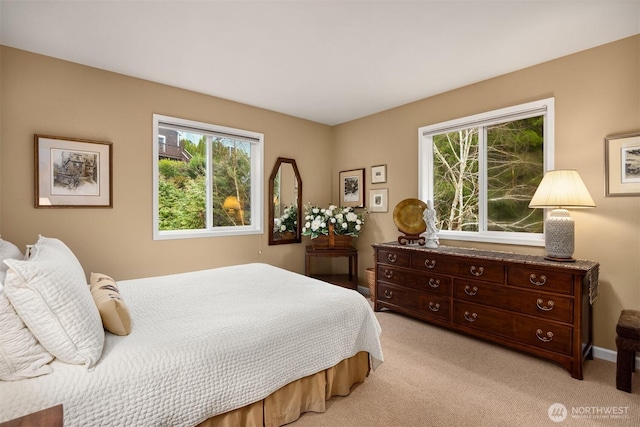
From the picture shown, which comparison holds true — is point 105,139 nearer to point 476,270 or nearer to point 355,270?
point 355,270

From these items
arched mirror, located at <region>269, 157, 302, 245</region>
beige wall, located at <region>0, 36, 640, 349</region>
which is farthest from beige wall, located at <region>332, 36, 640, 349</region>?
arched mirror, located at <region>269, 157, 302, 245</region>

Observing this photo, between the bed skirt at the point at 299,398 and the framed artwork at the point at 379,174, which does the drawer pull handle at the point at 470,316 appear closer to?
the bed skirt at the point at 299,398

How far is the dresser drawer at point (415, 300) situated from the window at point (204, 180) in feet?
5.93

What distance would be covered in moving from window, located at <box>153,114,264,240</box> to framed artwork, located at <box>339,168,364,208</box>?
1.33m

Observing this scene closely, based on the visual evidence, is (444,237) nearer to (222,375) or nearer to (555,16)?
(555,16)

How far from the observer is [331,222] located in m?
4.17

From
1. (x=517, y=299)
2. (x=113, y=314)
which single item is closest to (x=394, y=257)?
(x=517, y=299)

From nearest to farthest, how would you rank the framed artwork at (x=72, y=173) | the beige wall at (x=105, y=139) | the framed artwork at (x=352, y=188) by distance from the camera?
1. the beige wall at (x=105, y=139)
2. the framed artwork at (x=72, y=173)
3. the framed artwork at (x=352, y=188)

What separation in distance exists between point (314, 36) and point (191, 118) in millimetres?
1825

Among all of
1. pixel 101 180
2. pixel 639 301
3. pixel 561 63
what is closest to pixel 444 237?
pixel 639 301

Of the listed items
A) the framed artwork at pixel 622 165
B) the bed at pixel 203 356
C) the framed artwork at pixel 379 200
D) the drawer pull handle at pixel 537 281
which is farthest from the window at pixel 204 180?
the framed artwork at pixel 622 165

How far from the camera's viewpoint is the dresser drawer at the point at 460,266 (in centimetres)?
266

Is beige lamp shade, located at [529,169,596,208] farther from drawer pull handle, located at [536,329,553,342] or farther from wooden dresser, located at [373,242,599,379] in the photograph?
drawer pull handle, located at [536,329,553,342]

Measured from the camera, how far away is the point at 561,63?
8.84ft
